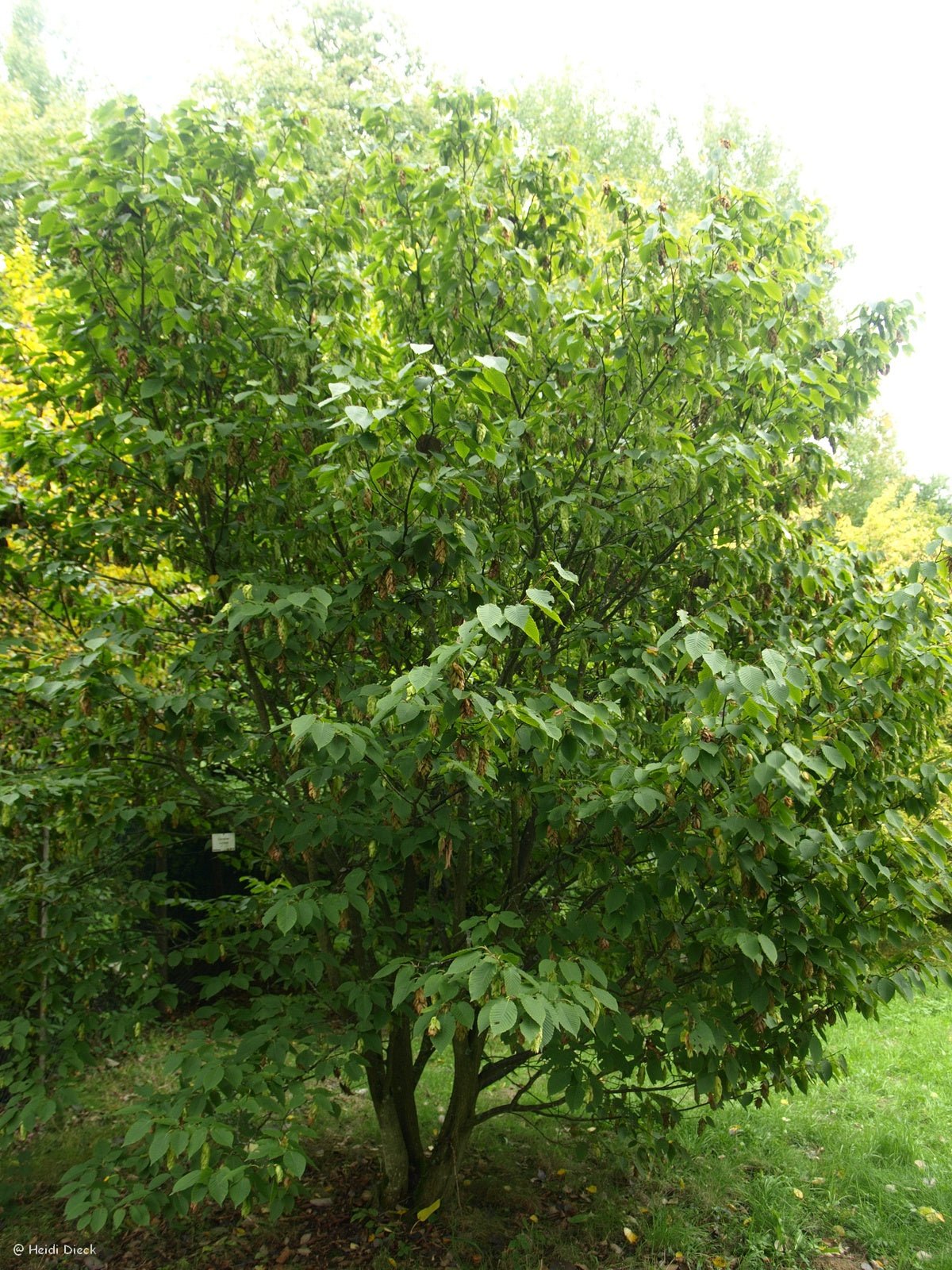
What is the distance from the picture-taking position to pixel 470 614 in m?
2.97

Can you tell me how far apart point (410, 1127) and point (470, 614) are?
236 centimetres

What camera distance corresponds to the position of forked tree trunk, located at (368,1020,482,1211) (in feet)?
12.0

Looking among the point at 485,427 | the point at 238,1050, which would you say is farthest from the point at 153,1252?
the point at 485,427

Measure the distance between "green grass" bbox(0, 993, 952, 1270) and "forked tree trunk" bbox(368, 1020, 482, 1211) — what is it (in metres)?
0.12

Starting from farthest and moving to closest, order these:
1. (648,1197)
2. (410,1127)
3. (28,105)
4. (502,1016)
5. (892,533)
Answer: (28,105), (892,533), (648,1197), (410,1127), (502,1016)

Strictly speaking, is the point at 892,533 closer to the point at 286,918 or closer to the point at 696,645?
the point at 696,645

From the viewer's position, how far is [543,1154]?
4.48m

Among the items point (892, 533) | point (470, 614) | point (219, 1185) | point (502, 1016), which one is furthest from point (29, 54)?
point (502, 1016)

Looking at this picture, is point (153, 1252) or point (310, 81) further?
point (310, 81)

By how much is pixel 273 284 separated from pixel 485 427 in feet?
3.16

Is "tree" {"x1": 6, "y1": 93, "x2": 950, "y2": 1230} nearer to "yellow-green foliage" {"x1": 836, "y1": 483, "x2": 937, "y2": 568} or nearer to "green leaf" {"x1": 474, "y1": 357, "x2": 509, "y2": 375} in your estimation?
"green leaf" {"x1": 474, "y1": 357, "x2": 509, "y2": 375}

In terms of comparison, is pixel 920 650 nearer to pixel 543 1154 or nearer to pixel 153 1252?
pixel 543 1154

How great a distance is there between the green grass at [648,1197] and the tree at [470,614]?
13.4 inches

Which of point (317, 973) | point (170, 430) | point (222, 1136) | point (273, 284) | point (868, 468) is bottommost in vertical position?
point (222, 1136)
